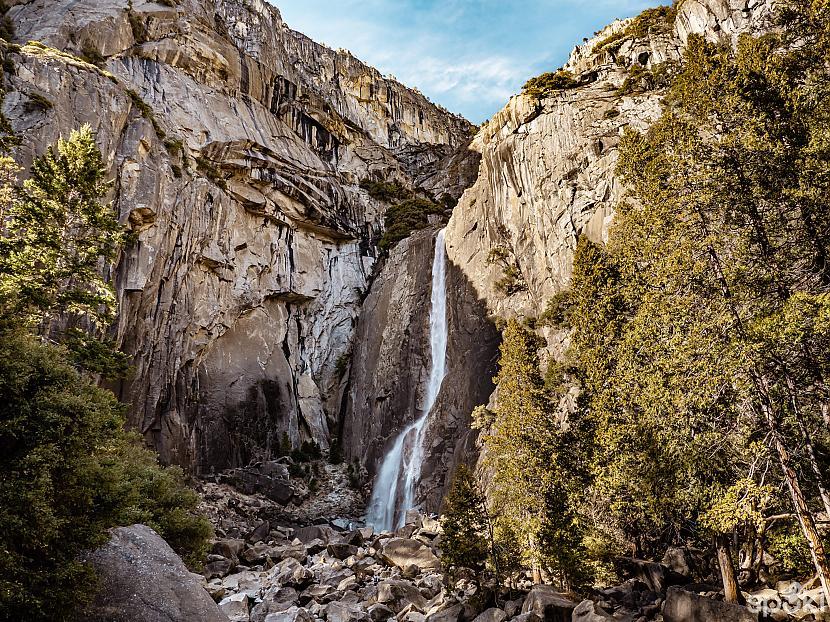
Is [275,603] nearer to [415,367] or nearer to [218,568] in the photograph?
[218,568]

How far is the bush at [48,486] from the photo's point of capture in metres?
7.13

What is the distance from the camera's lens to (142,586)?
8734 millimetres

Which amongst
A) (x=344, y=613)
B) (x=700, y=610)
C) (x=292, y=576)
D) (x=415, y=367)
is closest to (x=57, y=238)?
(x=292, y=576)

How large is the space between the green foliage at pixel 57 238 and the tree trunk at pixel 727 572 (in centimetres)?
2001

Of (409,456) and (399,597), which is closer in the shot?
(399,597)

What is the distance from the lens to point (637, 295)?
45.7 feet

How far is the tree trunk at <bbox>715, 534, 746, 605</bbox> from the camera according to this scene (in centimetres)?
1029

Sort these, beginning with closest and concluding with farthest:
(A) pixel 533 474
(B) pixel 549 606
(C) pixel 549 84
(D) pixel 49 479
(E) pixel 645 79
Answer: (D) pixel 49 479 < (B) pixel 549 606 < (A) pixel 533 474 < (E) pixel 645 79 < (C) pixel 549 84

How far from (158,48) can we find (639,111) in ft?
127

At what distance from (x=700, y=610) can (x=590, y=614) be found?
215cm

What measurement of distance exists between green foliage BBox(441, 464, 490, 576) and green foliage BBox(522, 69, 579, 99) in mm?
25115

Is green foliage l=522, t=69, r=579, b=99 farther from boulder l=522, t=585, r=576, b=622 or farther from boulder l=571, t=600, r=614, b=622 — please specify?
boulder l=571, t=600, r=614, b=622

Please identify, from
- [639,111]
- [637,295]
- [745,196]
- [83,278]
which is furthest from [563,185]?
[83,278]

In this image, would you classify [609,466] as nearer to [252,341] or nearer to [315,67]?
[252,341]
